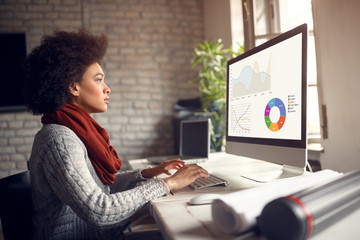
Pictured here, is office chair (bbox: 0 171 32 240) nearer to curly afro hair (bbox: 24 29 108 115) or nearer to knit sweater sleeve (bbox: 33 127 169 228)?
knit sweater sleeve (bbox: 33 127 169 228)

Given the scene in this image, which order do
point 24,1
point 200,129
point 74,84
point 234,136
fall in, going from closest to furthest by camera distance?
point 74,84, point 234,136, point 200,129, point 24,1

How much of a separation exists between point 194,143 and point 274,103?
38.0 inches

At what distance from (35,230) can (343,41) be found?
155cm

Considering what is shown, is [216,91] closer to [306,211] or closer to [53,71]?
[53,71]

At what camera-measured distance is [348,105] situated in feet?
4.53

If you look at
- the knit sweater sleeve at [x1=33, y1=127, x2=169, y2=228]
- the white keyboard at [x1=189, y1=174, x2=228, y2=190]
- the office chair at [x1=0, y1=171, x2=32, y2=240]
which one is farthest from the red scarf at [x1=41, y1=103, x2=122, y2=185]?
the white keyboard at [x1=189, y1=174, x2=228, y2=190]

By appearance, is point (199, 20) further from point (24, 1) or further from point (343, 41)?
point (343, 41)

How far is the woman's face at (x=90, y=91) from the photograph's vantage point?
3.79 ft

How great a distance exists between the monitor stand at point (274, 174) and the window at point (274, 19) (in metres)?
0.95

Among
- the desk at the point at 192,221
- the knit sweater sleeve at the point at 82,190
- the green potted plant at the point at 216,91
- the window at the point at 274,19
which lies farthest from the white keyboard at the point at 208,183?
the green potted plant at the point at 216,91

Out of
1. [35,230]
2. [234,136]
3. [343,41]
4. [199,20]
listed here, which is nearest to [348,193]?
[234,136]

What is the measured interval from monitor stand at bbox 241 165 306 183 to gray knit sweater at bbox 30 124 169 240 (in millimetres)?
404

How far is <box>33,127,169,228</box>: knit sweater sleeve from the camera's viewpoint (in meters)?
0.79

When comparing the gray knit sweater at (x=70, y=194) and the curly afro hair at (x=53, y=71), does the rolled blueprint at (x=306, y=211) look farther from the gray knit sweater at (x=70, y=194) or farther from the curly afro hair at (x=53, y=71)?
the curly afro hair at (x=53, y=71)
